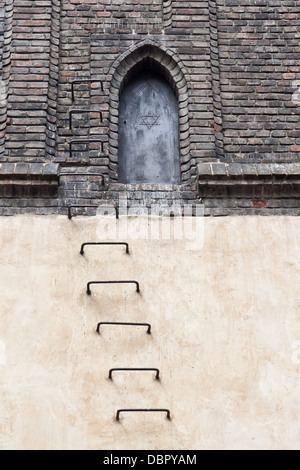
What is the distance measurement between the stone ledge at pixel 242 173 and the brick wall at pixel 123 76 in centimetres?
1

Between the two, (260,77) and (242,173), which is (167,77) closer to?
(260,77)

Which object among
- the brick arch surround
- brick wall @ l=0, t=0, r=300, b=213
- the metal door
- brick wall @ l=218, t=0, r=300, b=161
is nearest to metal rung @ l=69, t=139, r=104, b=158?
brick wall @ l=0, t=0, r=300, b=213

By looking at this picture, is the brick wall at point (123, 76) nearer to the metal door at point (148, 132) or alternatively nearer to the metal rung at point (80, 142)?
the metal rung at point (80, 142)

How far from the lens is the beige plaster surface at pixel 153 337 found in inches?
246

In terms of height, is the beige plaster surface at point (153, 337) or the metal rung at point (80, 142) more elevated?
the metal rung at point (80, 142)

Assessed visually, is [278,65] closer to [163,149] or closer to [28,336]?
[163,149]

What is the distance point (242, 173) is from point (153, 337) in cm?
167

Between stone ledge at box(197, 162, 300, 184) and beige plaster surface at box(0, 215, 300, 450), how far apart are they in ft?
1.23

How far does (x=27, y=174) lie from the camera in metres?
7.21

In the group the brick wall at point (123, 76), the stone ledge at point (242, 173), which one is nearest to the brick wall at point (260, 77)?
the brick wall at point (123, 76)

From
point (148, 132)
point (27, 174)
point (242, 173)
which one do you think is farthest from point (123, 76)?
point (242, 173)

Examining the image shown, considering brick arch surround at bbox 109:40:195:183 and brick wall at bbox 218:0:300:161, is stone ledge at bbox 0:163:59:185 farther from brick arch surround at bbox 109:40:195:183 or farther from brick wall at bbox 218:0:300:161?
brick wall at bbox 218:0:300:161

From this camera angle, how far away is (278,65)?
811cm
